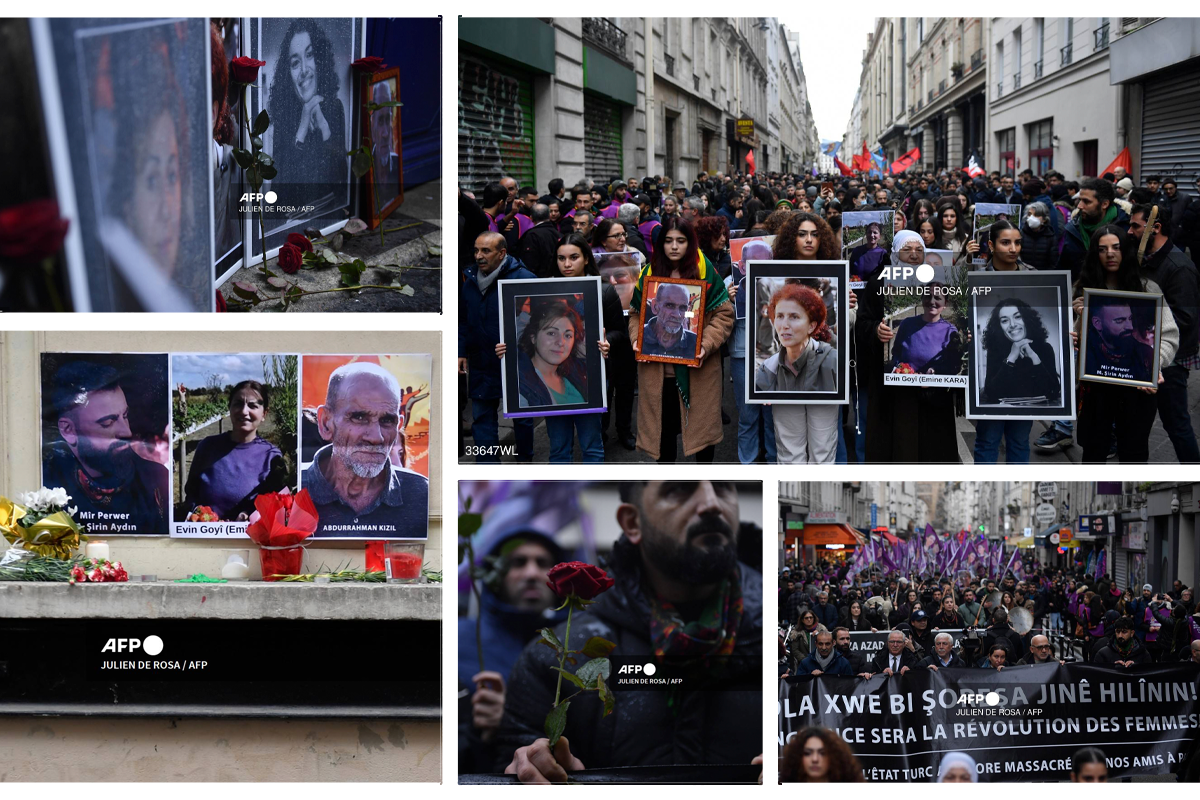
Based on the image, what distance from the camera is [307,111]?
3.37 m

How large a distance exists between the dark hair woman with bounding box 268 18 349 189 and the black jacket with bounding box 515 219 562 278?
1.08m

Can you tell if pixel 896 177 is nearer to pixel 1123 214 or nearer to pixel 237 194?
pixel 1123 214

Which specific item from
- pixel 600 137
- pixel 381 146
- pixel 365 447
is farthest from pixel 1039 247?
pixel 365 447

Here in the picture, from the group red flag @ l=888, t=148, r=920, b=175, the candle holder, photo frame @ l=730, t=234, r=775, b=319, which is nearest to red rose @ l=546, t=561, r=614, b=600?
the candle holder

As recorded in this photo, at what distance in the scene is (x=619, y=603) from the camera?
3494 mm

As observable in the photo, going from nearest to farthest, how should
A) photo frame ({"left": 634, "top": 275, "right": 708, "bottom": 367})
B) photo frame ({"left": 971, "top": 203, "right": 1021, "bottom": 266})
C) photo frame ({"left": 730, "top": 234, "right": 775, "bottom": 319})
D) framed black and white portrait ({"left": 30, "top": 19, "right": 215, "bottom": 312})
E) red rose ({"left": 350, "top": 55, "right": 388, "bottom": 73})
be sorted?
framed black and white portrait ({"left": 30, "top": 19, "right": 215, "bottom": 312}) → red rose ({"left": 350, "top": 55, "right": 388, "bottom": 73}) → photo frame ({"left": 634, "top": 275, "right": 708, "bottom": 367}) → photo frame ({"left": 971, "top": 203, "right": 1021, "bottom": 266}) → photo frame ({"left": 730, "top": 234, "right": 775, "bottom": 319})

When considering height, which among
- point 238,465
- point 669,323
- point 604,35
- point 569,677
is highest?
point 604,35

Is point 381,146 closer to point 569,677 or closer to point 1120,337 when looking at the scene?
point 569,677

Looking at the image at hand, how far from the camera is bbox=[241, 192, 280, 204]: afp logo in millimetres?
3334

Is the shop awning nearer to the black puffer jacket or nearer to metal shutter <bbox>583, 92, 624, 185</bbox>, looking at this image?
the black puffer jacket

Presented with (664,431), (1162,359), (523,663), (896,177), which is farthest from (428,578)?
(896,177)

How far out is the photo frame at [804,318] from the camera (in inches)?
149

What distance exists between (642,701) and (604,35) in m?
2.24

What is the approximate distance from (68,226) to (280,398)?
0.79m
